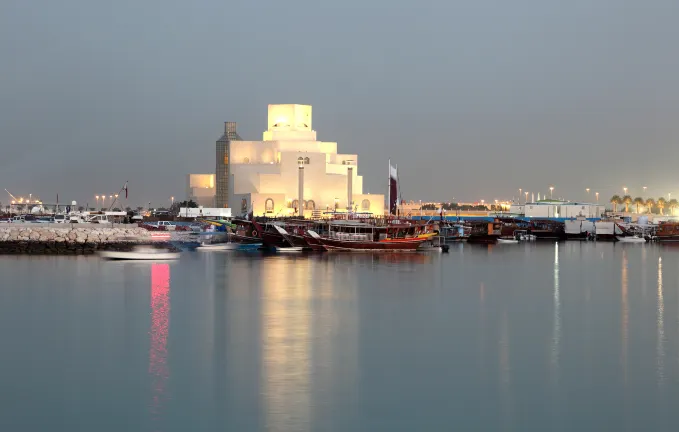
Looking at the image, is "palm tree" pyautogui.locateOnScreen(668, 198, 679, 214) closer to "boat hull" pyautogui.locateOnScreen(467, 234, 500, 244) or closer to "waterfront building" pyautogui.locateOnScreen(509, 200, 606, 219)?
"waterfront building" pyautogui.locateOnScreen(509, 200, 606, 219)

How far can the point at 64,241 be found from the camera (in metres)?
44.1

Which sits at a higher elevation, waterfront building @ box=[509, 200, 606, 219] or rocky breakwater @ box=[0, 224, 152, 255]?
waterfront building @ box=[509, 200, 606, 219]

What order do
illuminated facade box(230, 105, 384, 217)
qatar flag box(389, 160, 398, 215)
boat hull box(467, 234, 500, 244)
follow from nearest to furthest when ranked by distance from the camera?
qatar flag box(389, 160, 398, 215), boat hull box(467, 234, 500, 244), illuminated facade box(230, 105, 384, 217)

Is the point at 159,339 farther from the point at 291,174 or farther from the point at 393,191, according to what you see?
the point at 291,174

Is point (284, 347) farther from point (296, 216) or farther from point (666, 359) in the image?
point (296, 216)

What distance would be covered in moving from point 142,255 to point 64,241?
7.05 metres

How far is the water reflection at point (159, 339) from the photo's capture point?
40.7 ft

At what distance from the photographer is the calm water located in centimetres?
1151

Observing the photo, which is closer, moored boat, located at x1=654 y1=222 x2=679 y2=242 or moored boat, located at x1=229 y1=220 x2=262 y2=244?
moored boat, located at x1=229 y1=220 x2=262 y2=244

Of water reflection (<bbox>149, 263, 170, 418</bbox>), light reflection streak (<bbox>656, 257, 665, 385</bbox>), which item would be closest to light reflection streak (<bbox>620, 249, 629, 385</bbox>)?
light reflection streak (<bbox>656, 257, 665, 385</bbox>)

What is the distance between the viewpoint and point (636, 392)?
12.9 metres

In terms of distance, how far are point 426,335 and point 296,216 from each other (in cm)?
5206

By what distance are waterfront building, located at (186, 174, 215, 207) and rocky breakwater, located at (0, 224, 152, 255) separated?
2992 cm

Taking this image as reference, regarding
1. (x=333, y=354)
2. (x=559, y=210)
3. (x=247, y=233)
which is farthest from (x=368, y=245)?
(x=559, y=210)
